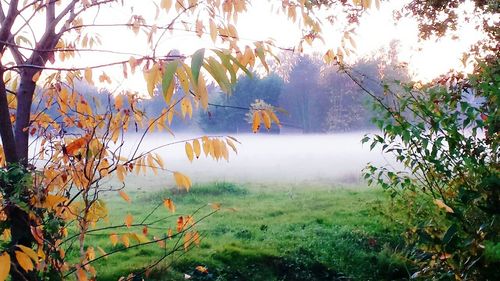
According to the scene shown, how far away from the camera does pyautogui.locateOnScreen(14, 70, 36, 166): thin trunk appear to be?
221cm

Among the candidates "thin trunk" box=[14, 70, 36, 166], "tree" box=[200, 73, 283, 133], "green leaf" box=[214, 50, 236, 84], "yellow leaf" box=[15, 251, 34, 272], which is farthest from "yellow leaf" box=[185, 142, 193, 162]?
"tree" box=[200, 73, 283, 133]

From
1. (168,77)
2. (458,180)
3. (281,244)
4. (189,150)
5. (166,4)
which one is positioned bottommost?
(281,244)

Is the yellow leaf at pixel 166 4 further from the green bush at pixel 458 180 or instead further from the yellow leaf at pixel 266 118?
the green bush at pixel 458 180

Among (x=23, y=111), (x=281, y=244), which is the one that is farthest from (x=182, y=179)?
(x=281, y=244)

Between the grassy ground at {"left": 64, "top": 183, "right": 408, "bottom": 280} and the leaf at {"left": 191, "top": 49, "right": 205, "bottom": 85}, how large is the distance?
252 cm

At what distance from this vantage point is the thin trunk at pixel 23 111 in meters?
2.21

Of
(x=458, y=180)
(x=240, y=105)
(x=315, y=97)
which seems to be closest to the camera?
(x=458, y=180)

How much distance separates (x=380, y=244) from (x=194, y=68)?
531 cm

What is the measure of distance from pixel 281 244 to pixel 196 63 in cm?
493

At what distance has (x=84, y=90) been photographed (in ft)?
8.95

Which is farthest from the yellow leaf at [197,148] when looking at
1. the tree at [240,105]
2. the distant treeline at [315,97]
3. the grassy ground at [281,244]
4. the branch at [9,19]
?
the distant treeline at [315,97]

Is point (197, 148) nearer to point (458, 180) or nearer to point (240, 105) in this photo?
point (458, 180)

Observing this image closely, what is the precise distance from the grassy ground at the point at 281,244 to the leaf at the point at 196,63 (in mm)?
2523

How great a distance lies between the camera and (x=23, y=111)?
7.35ft
